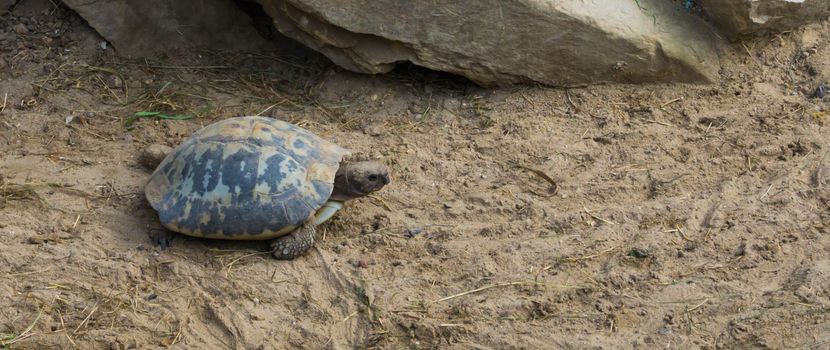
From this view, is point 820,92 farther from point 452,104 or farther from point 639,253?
point 452,104

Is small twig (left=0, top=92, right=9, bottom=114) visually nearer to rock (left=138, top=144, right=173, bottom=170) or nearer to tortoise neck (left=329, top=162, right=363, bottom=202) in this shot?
rock (left=138, top=144, right=173, bottom=170)

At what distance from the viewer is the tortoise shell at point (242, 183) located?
446cm

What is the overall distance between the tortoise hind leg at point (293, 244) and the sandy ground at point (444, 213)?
80mm

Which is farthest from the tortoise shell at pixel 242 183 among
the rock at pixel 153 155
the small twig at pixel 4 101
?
the small twig at pixel 4 101

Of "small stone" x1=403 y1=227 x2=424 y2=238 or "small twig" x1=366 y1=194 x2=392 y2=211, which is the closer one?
"small stone" x1=403 y1=227 x2=424 y2=238

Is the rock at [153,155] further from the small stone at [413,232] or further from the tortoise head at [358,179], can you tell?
the small stone at [413,232]

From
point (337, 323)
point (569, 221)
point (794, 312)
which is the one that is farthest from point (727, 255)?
point (337, 323)

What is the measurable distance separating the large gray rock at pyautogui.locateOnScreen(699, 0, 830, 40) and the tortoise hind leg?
2961mm

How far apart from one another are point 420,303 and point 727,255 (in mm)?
1484

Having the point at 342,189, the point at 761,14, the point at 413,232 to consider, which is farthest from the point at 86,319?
the point at 761,14

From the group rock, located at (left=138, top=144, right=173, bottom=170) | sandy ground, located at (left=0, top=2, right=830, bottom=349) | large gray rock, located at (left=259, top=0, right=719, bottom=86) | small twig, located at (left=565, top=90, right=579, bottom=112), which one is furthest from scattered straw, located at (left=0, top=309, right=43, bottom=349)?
small twig, located at (left=565, top=90, right=579, bottom=112)

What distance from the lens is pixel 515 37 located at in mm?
5461

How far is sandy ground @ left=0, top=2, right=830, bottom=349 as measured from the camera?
3.96 m

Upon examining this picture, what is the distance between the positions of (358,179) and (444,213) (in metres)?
0.49
